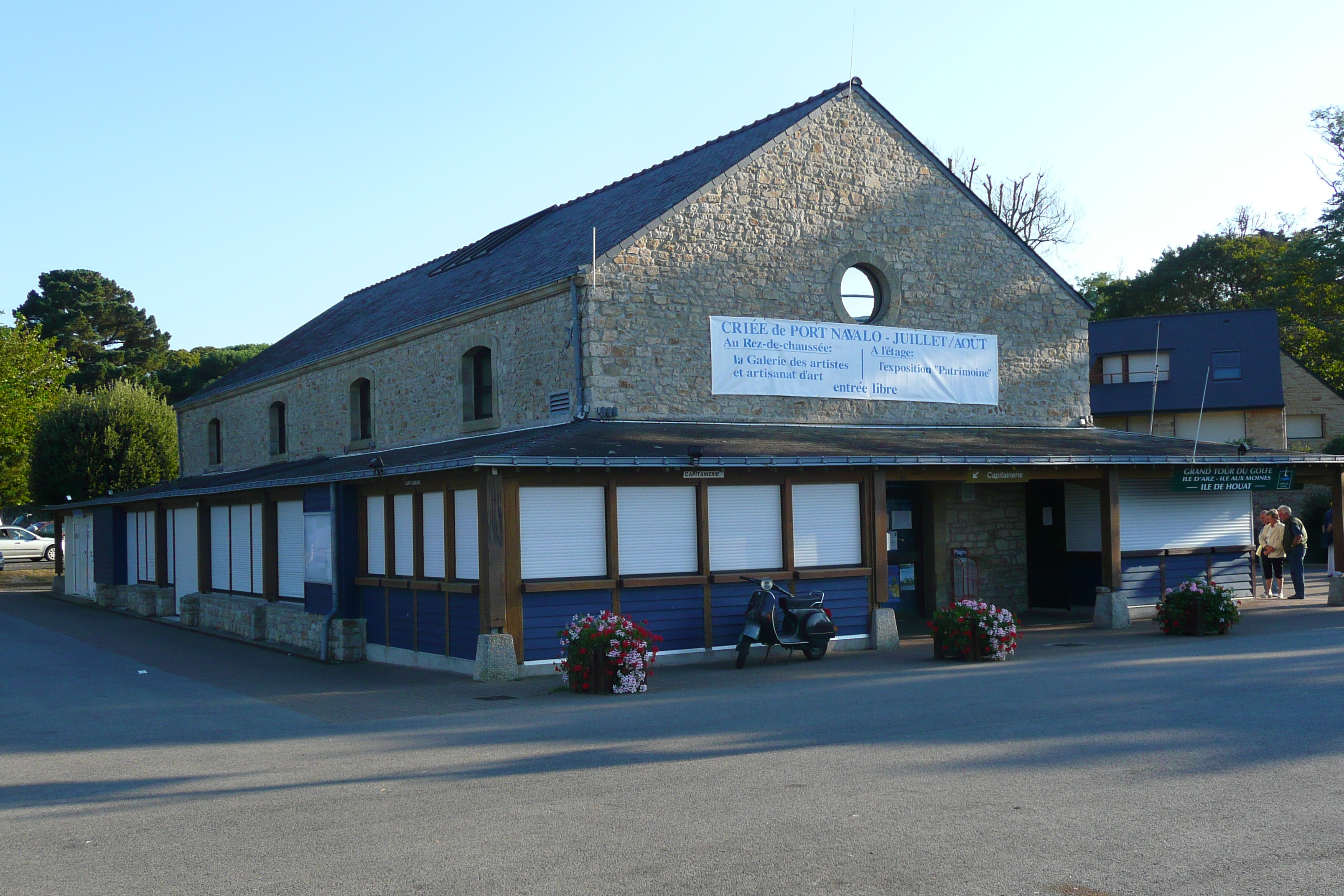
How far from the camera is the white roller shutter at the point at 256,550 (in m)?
20.5

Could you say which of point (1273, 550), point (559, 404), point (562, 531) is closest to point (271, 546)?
point (559, 404)

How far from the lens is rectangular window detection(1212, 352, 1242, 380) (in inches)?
1668

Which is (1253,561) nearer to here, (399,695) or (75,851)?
(399,695)

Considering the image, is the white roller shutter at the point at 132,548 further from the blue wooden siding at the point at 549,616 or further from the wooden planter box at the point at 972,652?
the wooden planter box at the point at 972,652

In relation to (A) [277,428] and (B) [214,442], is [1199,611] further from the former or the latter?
(B) [214,442]

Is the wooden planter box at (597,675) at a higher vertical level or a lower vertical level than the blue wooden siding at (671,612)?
lower

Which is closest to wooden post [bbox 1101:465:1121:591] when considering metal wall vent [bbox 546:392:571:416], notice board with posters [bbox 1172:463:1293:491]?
notice board with posters [bbox 1172:463:1293:491]

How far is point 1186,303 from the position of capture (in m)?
56.0

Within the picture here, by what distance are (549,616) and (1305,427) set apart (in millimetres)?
40541

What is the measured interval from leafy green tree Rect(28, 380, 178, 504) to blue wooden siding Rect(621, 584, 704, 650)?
90.3ft

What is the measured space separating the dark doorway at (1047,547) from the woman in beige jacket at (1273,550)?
4560 mm

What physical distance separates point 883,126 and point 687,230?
4.81 meters

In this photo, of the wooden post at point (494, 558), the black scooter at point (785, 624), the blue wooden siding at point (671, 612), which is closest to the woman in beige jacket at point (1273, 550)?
the black scooter at point (785, 624)

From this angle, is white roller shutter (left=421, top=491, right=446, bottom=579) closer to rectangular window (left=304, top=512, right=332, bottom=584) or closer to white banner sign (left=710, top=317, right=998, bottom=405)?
rectangular window (left=304, top=512, right=332, bottom=584)
